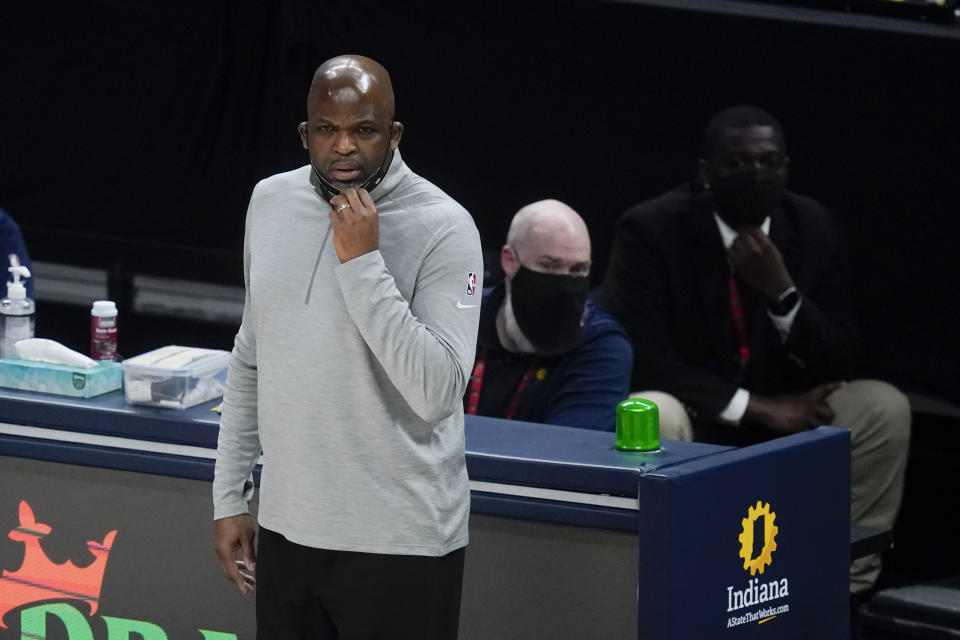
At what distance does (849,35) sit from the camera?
4.74 meters

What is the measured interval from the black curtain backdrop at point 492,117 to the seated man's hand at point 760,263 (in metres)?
0.52

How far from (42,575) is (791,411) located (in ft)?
6.73

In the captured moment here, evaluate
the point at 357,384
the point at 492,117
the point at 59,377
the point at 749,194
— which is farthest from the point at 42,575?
the point at 492,117

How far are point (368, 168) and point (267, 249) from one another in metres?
0.19

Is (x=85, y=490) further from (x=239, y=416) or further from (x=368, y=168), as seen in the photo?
(x=368, y=168)

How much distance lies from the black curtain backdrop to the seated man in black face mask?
1335mm

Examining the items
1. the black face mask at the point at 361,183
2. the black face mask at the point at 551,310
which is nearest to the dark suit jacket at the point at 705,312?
the black face mask at the point at 551,310

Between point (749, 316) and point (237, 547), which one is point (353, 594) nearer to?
point (237, 547)

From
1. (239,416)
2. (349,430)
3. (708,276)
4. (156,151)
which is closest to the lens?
(349,430)

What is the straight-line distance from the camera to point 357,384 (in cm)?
233

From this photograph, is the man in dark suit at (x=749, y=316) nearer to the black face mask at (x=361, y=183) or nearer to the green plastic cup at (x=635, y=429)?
the green plastic cup at (x=635, y=429)

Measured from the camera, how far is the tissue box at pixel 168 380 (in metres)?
3.13

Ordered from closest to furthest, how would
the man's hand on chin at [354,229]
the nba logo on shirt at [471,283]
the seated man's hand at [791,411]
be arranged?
the man's hand on chin at [354,229] → the nba logo on shirt at [471,283] → the seated man's hand at [791,411]

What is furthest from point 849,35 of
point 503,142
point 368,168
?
point 368,168
